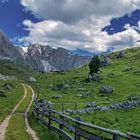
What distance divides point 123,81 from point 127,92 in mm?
26290

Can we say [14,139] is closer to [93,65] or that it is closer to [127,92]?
[127,92]

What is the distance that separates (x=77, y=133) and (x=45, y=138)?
5.97m

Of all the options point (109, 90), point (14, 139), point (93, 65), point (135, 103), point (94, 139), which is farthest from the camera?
point (93, 65)

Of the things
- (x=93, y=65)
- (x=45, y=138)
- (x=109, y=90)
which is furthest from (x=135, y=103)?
(x=93, y=65)

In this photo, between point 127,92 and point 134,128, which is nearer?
point 134,128

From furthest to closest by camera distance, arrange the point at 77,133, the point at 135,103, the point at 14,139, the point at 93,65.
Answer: the point at 93,65 < the point at 135,103 < the point at 14,139 < the point at 77,133

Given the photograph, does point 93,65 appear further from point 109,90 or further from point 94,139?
point 94,139

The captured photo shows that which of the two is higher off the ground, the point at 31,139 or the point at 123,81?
the point at 123,81

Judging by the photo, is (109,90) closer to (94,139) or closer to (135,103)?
(135,103)

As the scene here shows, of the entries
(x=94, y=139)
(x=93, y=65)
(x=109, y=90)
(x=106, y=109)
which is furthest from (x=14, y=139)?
(x=93, y=65)

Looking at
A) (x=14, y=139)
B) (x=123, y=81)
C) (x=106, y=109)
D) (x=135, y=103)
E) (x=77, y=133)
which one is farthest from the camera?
(x=123, y=81)

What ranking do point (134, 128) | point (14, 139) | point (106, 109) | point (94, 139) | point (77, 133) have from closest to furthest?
point (94, 139) < point (77, 133) < point (14, 139) < point (134, 128) < point (106, 109)

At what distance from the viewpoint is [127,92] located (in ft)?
331

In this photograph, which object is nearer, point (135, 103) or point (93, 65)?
point (135, 103)
